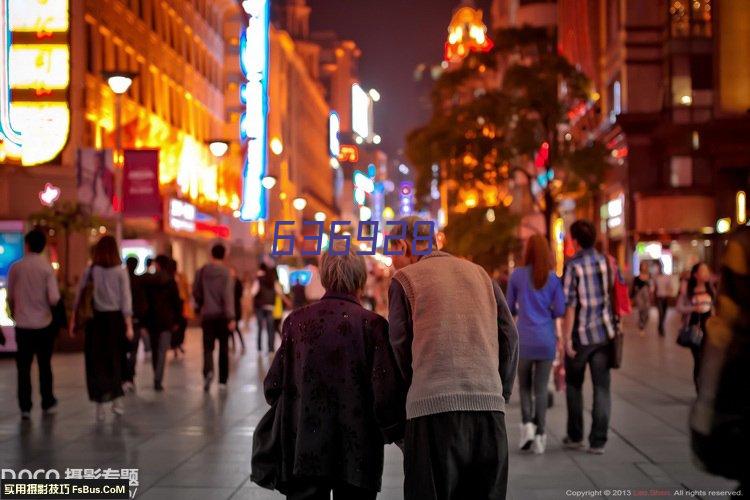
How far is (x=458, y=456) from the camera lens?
16.9 ft

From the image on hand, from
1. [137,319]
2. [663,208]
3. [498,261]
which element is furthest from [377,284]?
[137,319]

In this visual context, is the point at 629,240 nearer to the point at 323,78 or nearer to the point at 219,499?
the point at 219,499

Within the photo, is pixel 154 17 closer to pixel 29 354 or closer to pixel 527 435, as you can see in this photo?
pixel 29 354

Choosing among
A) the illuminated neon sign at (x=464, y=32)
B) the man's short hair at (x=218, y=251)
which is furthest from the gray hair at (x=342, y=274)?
the illuminated neon sign at (x=464, y=32)

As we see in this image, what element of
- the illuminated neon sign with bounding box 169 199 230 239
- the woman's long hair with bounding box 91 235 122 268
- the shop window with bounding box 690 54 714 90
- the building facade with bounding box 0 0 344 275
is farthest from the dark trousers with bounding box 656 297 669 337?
the shop window with bounding box 690 54 714 90

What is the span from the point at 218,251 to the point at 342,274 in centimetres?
1057

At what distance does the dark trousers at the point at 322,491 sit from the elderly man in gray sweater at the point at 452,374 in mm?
357

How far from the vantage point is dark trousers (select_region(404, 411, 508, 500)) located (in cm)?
512

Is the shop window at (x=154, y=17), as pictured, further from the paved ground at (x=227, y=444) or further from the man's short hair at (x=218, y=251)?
the paved ground at (x=227, y=444)

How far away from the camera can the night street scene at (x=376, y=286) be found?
5.37 m

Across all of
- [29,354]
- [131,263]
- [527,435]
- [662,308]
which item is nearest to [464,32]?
[662,308]

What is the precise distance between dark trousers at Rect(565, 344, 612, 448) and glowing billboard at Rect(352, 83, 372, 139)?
526 feet

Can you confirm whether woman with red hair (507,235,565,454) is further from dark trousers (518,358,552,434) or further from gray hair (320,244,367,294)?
gray hair (320,244,367,294)

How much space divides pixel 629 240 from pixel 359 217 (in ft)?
397
